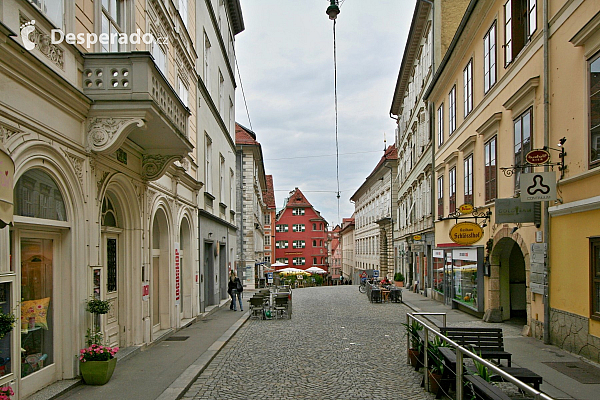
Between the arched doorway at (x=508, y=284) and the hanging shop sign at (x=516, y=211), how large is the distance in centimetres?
324

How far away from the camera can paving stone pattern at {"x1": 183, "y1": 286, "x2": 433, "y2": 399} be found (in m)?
8.80

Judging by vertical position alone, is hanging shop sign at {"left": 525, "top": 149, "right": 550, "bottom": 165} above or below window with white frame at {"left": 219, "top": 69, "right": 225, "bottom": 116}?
below

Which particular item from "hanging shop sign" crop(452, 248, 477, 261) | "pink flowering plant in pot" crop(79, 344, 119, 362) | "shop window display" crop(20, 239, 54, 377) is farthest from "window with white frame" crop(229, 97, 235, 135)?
"shop window display" crop(20, 239, 54, 377)

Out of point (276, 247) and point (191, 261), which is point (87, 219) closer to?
point (191, 261)

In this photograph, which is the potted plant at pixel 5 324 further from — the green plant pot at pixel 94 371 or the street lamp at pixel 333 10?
the street lamp at pixel 333 10

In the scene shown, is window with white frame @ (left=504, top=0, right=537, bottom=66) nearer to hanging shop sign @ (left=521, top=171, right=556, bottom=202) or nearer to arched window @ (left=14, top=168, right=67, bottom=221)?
hanging shop sign @ (left=521, top=171, right=556, bottom=202)

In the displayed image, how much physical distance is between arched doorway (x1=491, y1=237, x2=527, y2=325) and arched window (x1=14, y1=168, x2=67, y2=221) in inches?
510

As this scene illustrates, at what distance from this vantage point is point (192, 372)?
9.99 meters

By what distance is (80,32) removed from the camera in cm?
902

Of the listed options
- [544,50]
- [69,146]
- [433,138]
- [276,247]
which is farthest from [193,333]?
[276,247]

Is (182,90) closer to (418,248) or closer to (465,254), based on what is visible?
(465,254)

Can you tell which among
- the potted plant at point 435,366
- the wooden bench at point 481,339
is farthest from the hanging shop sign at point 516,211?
the potted plant at point 435,366

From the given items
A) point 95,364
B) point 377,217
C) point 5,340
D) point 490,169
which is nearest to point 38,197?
point 5,340

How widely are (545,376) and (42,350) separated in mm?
8087
